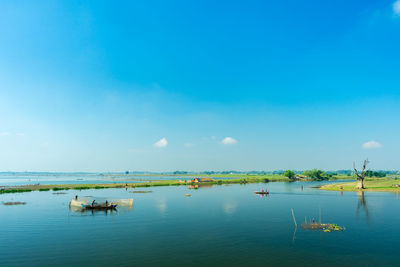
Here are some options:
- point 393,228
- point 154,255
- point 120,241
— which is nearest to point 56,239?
point 120,241

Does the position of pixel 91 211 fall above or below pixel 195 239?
below

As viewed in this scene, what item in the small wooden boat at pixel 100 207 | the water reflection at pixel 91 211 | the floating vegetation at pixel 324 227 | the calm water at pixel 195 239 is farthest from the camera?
the small wooden boat at pixel 100 207

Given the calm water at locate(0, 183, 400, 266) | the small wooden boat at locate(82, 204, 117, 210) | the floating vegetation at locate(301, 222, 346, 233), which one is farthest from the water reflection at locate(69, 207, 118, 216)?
the floating vegetation at locate(301, 222, 346, 233)

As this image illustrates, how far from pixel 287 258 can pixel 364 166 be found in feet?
282

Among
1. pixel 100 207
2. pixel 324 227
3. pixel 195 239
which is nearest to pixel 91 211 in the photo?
pixel 100 207

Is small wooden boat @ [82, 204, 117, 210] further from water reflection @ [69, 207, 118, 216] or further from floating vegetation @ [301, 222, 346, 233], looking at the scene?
floating vegetation @ [301, 222, 346, 233]

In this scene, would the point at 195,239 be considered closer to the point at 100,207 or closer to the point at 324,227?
the point at 324,227

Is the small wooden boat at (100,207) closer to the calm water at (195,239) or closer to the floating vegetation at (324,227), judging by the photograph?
the calm water at (195,239)

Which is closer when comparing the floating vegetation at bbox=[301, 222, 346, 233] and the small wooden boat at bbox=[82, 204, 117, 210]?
the floating vegetation at bbox=[301, 222, 346, 233]

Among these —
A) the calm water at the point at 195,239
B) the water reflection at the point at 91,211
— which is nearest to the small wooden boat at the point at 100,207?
the water reflection at the point at 91,211

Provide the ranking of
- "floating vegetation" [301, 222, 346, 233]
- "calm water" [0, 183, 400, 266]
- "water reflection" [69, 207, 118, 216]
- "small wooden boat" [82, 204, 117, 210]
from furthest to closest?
1. "small wooden boat" [82, 204, 117, 210]
2. "water reflection" [69, 207, 118, 216]
3. "floating vegetation" [301, 222, 346, 233]
4. "calm water" [0, 183, 400, 266]

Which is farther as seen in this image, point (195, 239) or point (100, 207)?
point (100, 207)

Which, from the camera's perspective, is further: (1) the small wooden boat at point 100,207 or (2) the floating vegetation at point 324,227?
(1) the small wooden boat at point 100,207

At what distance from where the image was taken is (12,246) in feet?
113
